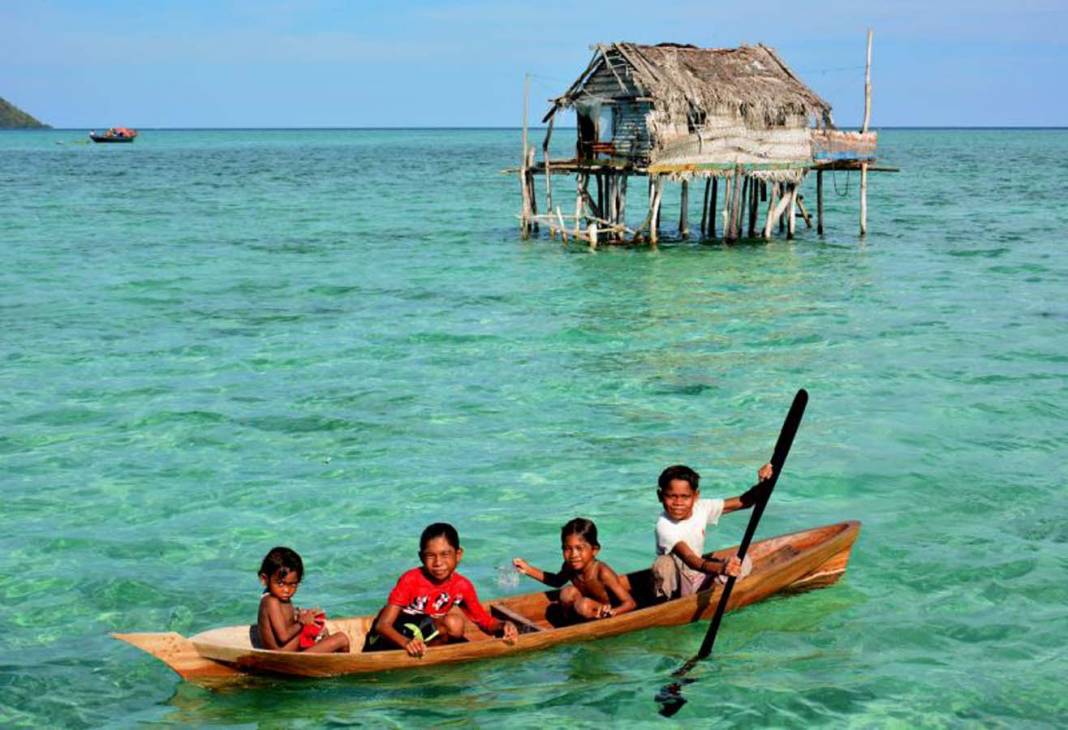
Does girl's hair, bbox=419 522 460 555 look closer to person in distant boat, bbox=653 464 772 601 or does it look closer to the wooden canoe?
the wooden canoe

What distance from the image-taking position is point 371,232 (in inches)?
1630

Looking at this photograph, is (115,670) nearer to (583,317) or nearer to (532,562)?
(532,562)

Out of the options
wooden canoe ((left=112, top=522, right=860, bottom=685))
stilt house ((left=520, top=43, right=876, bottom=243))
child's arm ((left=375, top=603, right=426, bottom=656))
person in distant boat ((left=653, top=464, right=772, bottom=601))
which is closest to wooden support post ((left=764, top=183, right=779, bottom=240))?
stilt house ((left=520, top=43, right=876, bottom=243))

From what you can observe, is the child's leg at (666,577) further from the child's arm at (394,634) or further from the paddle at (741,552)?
the child's arm at (394,634)

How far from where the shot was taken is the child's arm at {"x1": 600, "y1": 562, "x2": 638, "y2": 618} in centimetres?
891

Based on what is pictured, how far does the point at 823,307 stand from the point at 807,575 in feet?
50.0

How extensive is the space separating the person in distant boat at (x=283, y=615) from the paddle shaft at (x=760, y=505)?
2551mm

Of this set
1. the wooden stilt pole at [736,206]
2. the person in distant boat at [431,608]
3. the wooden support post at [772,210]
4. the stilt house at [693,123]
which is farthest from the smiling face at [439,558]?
the wooden support post at [772,210]

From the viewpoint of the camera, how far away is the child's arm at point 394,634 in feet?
26.9

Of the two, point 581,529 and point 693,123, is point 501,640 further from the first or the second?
point 693,123

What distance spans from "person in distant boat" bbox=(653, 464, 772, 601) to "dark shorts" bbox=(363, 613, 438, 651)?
1725 mm

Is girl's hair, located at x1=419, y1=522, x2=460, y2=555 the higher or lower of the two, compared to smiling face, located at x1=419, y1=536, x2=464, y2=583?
higher

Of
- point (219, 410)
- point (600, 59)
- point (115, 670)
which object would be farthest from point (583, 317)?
point (115, 670)

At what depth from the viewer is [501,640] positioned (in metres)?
8.45
